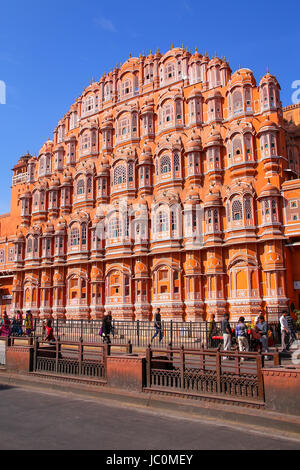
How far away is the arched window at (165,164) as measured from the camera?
31422mm

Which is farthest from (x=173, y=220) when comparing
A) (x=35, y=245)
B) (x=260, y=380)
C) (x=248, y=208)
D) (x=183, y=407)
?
(x=260, y=380)

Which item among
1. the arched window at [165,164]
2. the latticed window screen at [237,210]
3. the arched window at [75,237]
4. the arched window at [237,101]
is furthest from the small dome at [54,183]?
the latticed window screen at [237,210]

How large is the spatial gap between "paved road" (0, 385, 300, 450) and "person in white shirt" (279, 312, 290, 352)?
9800mm

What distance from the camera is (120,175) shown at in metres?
34.0

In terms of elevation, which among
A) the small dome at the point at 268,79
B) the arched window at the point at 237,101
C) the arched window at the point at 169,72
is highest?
the arched window at the point at 169,72

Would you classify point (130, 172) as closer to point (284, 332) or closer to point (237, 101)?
point (237, 101)

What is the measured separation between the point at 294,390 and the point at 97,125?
112 ft

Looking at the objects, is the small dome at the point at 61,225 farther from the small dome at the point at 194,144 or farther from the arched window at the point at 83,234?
the small dome at the point at 194,144

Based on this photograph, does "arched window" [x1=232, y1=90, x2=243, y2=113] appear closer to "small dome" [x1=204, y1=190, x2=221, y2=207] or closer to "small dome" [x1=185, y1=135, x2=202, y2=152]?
"small dome" [x1=185, y1=135, x2=202, y2=152]

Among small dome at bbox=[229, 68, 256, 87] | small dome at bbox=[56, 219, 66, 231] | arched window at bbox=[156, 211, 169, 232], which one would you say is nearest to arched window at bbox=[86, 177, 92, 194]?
small dome at bbox=[56, 219, 66, 231]

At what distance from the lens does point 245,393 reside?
25.8 ft

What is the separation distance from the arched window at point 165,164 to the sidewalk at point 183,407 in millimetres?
22507

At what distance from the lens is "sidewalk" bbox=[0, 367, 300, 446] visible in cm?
705

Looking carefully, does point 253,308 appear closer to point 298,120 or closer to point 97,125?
point 298,120
